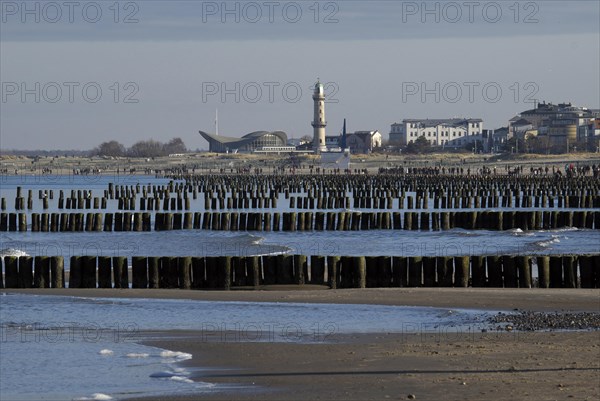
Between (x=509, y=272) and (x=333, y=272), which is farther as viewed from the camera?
(x=333, y=272)

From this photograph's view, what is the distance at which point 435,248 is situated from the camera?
37500 millimetres

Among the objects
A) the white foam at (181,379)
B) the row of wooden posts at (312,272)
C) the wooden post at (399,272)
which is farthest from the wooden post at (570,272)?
the white foam at (181,379)

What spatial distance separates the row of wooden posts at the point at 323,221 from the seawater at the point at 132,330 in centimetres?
2601

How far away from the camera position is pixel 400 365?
1420 cm

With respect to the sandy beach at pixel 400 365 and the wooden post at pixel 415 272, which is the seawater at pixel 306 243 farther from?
the sandy beach at pixel 400 365

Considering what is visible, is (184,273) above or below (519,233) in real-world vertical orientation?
above

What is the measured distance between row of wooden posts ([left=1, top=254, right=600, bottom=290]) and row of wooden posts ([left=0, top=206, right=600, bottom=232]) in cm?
2268

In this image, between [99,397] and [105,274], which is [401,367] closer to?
[99,397]

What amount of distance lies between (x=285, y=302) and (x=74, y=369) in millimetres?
7205

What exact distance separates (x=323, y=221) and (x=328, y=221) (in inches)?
11.8

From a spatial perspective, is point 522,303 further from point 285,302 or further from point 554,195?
point 554,195

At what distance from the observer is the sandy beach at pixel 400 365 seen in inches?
495

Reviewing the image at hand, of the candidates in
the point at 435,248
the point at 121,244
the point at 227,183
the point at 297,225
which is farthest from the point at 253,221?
the point at 227,183

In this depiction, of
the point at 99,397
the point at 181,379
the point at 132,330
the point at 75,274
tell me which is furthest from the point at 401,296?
the point at 99,397
